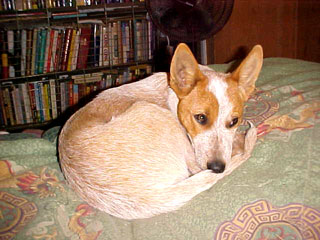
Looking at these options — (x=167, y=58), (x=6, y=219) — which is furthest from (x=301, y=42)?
(x=6, y=219)

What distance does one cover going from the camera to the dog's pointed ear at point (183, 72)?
1649 mm

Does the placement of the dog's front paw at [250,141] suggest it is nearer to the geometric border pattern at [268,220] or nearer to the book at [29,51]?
the geometric border pattern at [268,220]

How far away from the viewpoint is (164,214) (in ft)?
4.50

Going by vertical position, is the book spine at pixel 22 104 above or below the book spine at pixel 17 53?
below

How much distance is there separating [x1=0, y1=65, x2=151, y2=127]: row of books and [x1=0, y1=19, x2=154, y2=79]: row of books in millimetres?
158

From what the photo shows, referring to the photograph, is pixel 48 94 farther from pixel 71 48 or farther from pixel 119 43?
pixel 119 43

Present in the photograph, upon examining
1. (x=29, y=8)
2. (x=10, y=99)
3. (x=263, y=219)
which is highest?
(x=29, y=8)

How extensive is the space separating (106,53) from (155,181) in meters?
3.17

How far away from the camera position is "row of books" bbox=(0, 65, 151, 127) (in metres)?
3.88

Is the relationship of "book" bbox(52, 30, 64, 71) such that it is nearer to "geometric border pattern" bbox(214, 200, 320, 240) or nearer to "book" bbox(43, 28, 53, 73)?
"book" bbox(43, 28, 53, 73)

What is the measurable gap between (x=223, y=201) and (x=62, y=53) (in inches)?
133

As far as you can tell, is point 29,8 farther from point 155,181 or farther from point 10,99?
point 155,181

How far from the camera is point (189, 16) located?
125 inches

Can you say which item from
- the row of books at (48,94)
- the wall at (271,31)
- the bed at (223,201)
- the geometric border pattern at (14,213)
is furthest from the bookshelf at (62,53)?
the geometric border pattern at (14,213)
